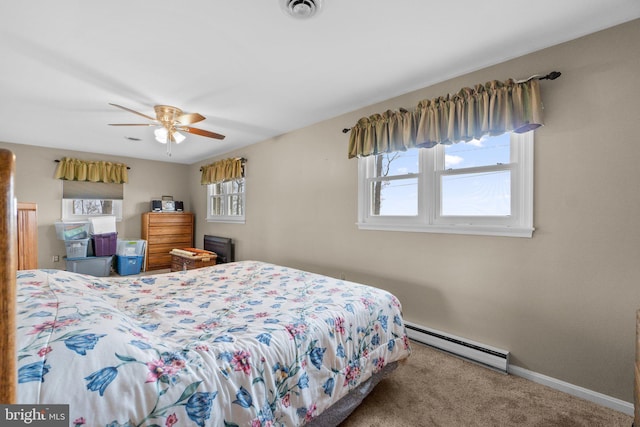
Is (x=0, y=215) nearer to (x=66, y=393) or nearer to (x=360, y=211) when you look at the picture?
(x=66, y=393)

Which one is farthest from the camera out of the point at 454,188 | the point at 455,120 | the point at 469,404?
the point at 454,188

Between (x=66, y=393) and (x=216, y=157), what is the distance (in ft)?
16.7

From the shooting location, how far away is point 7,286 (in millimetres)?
446

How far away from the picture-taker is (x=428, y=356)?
2.27 m

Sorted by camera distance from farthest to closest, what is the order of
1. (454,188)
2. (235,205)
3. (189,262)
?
(235,205)
(189,262)
(454,188)

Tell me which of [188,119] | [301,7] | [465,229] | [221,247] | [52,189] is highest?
[301,7]

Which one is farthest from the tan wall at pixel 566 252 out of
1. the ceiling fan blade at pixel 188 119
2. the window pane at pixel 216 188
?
the window pane at pixel 216 188

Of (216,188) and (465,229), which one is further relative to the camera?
(216,188)

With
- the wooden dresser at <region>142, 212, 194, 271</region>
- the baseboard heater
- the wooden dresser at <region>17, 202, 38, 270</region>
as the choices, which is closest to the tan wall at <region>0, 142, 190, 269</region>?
the wooden dresser at <region>142, 212, 194, 271</region>

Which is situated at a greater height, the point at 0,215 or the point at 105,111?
the point at 105,111

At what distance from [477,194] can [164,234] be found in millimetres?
5535

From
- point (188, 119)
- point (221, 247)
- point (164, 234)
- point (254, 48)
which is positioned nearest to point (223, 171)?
point (221, 247)

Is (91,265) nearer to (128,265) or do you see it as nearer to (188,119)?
(128,265)

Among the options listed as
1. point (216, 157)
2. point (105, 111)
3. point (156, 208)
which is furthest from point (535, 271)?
point (156, 208)
